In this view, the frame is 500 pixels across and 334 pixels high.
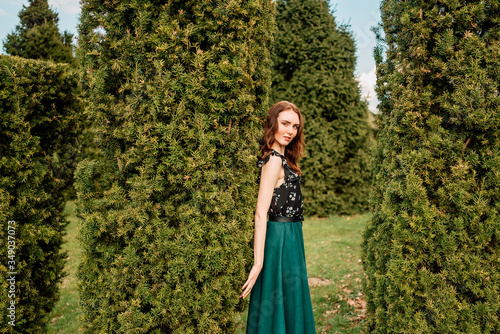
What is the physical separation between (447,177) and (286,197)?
1387 mm

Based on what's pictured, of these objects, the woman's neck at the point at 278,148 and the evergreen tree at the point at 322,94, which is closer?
the woman's neck at the point at 278,148

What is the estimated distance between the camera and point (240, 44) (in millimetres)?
2721

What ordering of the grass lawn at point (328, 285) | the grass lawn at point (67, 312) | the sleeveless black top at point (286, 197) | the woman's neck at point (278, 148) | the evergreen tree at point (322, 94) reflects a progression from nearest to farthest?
the sleeveless black top at point (286, 197) < the woman's neck at point (278, 148) < the grass lawn at point (67, 312) < the grass lawn at point (328, 285) < the evergreen tree at point (322, 94)

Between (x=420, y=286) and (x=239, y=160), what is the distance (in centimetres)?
192

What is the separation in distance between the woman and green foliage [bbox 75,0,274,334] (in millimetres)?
254

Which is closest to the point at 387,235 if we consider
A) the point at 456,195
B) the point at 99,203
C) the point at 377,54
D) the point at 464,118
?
the point at 456,195

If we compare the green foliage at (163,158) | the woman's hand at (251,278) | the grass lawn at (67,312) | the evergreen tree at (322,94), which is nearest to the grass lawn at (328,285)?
the grass lawn at (67,312)

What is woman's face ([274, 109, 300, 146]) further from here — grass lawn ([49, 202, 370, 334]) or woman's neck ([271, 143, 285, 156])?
grass lawn ([49, 202, 370, 334])

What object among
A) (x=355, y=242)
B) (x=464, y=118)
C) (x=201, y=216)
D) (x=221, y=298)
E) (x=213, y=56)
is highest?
(x=213, y=56)

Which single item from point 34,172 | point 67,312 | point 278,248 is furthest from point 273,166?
point 67,312

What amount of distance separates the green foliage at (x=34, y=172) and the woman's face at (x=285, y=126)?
2.70 metres

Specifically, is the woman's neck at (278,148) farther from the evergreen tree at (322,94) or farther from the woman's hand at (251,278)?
the evergreen tree at (322,94)

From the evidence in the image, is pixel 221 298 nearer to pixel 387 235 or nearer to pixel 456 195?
pixel 387 235

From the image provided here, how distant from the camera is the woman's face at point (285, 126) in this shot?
3.15 metres
